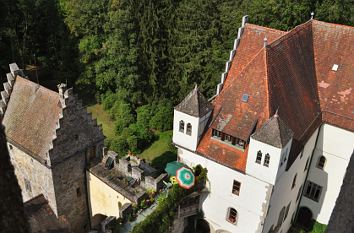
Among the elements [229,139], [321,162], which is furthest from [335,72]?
[229,139]

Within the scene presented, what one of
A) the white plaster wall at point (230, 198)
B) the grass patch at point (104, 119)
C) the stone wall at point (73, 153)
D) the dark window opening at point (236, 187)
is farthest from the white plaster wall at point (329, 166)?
the grass patch at point (104, 119)

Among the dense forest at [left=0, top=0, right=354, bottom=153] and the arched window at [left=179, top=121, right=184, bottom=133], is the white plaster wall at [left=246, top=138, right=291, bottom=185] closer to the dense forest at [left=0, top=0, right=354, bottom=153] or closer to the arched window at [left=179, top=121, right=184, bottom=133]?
the arched window at [left=179, top=121, right=184, bottom=133]

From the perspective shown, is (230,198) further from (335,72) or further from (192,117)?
(335,72)

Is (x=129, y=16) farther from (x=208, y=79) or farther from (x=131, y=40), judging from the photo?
(x=208, y=79)

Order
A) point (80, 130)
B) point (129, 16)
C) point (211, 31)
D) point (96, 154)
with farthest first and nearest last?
1. point (129, 16)
2. point (211, 31)
3. point (96, 154)
4. point (80, 130)

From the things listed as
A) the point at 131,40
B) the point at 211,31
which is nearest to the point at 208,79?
the point at 211,31

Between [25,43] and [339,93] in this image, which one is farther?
[25,43]

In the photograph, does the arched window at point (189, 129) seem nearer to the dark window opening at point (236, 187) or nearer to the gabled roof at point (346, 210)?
the dark window opening at point (236, 187)
